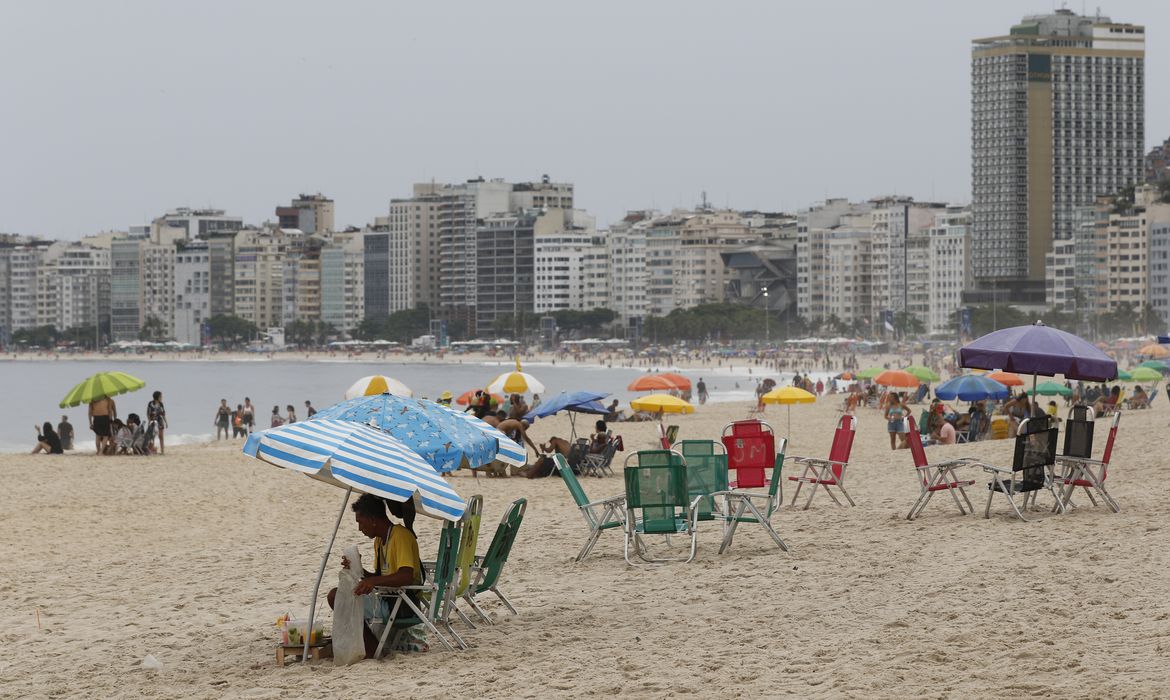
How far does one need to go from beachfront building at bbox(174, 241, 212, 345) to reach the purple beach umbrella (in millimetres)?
181053

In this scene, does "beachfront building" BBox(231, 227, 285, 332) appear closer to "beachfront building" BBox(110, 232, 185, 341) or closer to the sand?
"beachfront building" BBox(110, 232, 185, 341)

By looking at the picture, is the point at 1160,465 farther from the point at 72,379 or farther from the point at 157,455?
the point at 72,379

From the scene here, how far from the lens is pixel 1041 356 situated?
40.0ft

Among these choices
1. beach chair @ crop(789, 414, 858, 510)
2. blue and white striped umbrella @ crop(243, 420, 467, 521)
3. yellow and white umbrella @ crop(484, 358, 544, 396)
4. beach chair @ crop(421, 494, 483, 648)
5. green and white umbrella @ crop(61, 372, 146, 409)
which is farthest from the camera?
yellow and white umbrella @ crop(484, 358, 544, 396)

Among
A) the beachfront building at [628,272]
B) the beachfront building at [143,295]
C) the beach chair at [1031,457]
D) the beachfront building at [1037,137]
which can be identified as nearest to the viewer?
the beach chair at [1031,457]

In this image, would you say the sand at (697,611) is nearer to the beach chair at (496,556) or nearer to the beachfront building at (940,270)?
the beach chair at (496,556)

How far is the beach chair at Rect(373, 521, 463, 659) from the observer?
7.83 m

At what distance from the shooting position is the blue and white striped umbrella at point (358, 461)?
724 centimetres

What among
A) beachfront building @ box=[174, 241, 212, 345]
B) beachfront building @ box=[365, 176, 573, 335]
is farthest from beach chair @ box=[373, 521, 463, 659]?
beachfront building @ box=[174, 241, 212, 345]

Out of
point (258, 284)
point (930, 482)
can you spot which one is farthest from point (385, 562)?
point (258, 284)

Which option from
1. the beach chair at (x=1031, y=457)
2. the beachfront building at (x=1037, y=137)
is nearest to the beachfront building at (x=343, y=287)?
the beachfront building at (x=1037, y=137)

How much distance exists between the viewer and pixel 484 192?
591ft

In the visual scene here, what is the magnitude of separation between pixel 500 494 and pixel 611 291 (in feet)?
507

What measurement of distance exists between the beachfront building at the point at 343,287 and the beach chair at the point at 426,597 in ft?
587
